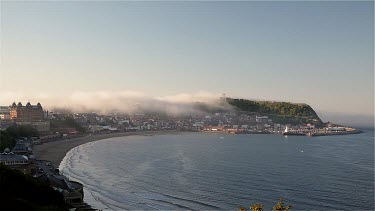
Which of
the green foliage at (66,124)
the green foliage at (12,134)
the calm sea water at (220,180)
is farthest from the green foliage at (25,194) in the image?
the green foliage at (66,124)

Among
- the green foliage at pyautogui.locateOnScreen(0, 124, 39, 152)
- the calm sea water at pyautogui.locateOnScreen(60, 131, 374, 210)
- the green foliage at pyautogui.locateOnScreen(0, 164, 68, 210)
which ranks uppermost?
the green foliage at pyautogui.locateOnScreen(0, 124, 39, 152)

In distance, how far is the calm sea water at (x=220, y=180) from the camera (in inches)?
946

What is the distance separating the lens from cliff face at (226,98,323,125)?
13650 cm

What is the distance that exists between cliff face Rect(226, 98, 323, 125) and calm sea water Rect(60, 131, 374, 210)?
3596 inches

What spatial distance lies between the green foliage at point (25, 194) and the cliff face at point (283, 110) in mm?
121571

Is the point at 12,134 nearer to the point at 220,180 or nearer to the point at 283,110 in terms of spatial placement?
the point at 220,180

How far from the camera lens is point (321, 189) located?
27.8 m

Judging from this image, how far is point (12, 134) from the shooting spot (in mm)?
51375

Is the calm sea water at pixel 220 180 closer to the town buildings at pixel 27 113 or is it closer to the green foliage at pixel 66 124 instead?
the green foliage at pixel 66 124

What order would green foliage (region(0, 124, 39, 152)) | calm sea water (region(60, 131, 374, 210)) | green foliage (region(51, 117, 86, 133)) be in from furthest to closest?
green foliage (region(51, 117, 86, 133))
green foliage (region(0, 124, 39, 152))
calm sea water (region(60, 131, 374, 210))

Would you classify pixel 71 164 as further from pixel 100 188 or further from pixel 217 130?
pixel 217 130

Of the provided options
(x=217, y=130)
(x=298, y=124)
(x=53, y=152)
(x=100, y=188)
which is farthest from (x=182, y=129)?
(x=100, y=188)

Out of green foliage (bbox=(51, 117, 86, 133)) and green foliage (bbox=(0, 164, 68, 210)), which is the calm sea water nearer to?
green foliage (bbox=(0, 164, 68, 210))

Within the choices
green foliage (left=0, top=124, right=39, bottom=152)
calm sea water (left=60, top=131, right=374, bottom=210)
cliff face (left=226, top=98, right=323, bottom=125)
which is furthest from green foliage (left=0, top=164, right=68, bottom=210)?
cliff face (left=226, top=98, right=323, bottom=125)
